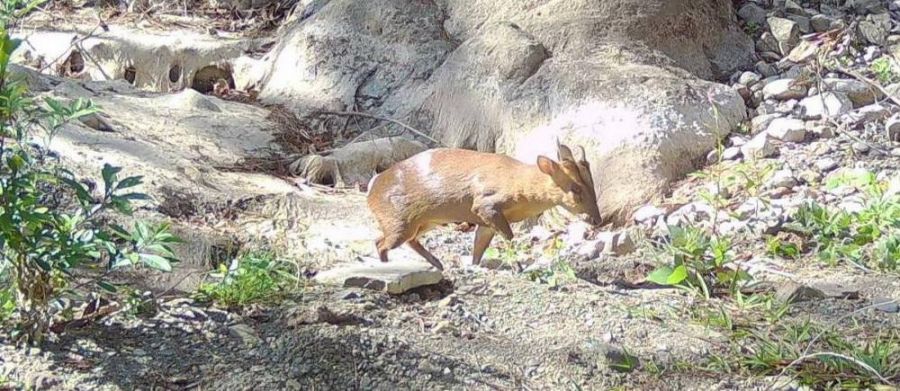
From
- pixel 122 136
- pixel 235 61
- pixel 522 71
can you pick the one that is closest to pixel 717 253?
pixel 522 71

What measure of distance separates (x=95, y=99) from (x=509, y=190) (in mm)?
3568

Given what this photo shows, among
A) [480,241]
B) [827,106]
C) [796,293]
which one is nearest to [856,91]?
[827,106]

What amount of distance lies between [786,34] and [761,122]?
43.1 inches

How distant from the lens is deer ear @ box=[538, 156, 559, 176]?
498 centimetres

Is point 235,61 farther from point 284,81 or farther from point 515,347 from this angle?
point 515,347

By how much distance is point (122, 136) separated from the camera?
21.6 feet

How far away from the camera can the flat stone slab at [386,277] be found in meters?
3.66

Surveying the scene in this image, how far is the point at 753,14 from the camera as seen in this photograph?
25.7 feet

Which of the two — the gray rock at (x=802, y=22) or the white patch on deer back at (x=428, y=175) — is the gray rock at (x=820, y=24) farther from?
the white patch on deer back at (x=428, y=175)

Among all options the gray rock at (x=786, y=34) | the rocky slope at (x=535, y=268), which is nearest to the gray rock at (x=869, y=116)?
the rocky slope at (x=535, y=268)

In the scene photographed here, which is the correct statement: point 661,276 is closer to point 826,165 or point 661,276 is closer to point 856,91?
point 826,165

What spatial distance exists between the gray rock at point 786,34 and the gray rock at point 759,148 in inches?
48.5

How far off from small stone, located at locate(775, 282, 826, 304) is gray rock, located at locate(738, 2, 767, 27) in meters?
4.21

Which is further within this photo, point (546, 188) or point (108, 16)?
point (108, 16)
